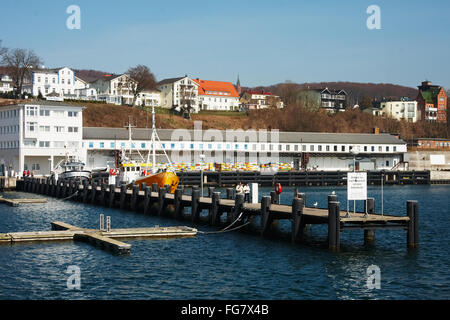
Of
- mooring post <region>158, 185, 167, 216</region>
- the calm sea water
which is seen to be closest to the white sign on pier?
the calm sea water

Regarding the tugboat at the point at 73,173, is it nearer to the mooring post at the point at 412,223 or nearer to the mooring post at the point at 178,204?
the mooring post at the point at 178,204

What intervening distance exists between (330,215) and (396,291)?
6.65 meters

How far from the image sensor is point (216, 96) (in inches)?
7131

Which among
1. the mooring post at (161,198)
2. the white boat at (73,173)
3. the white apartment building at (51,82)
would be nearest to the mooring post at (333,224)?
the mooring post at (161,198)

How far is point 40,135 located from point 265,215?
186 ft

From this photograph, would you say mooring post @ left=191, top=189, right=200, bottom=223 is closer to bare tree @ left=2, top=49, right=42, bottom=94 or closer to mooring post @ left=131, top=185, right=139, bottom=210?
mooring post @ left=131, top=185, right=139, bottom=210

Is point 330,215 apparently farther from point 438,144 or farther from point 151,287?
point 438,144

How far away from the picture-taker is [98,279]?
80.4ft

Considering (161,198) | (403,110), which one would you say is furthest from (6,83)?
(161,198)

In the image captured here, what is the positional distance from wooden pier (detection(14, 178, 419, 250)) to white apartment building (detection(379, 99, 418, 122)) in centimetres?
14408
